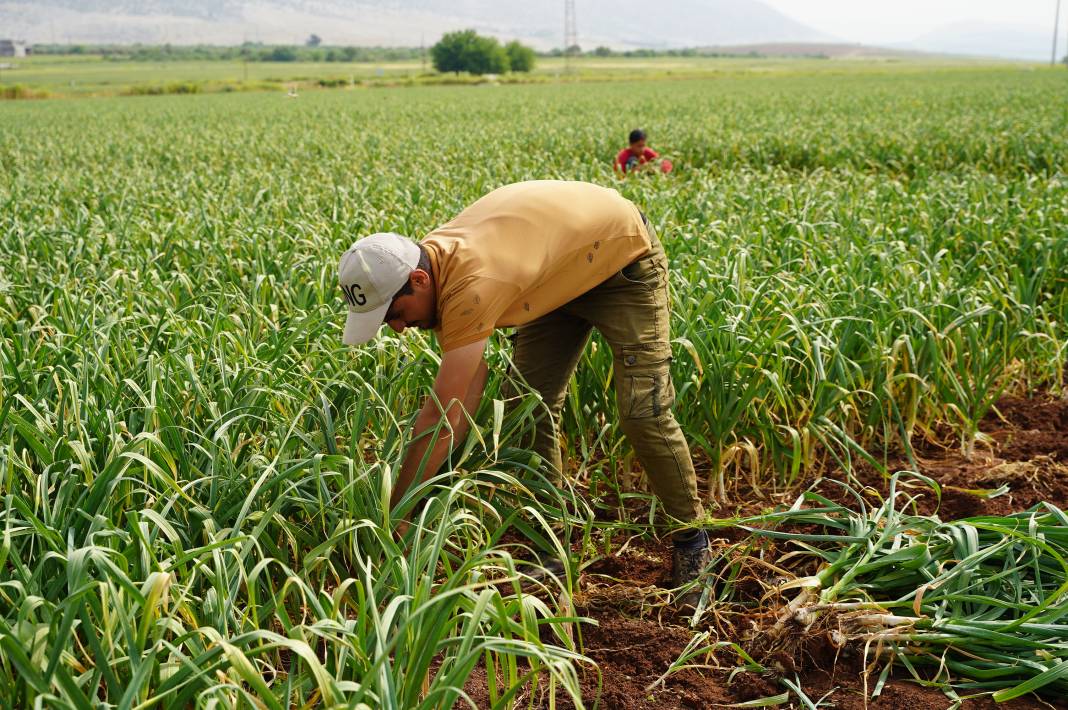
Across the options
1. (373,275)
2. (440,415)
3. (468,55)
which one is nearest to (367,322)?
(373,275)

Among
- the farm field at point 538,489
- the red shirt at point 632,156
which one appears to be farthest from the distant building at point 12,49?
the farm field at point 538,489

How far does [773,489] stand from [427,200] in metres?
4.64

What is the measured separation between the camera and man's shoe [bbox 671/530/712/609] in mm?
2992

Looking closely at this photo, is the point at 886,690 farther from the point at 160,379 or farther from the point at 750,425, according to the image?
the point at 160,379

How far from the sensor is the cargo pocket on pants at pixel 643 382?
2.99 meters

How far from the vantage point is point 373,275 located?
2.43 metres

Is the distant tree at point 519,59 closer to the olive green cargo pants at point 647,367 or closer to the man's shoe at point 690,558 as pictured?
the olive green cargo pants at point 647,367

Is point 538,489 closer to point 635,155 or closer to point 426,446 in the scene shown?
point 426,446

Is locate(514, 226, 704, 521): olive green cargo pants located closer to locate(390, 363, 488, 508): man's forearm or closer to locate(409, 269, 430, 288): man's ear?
locate(390, 363, 488, 508): man's forearm

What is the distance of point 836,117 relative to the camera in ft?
57.7

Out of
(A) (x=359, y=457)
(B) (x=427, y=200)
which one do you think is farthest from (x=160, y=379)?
(B) (x=427, y=200)

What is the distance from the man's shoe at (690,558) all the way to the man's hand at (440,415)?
94cm

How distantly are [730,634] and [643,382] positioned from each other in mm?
848

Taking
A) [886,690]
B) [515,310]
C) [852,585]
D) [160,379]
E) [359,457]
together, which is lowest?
[886,690]
